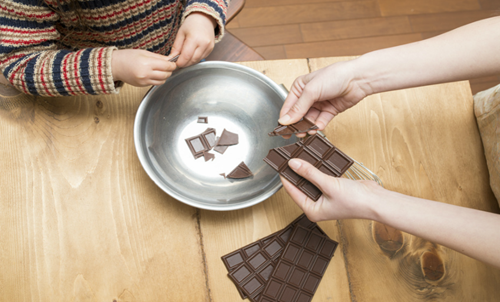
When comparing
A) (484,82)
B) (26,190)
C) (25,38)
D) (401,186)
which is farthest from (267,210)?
(484,82)

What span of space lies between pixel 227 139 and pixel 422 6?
6.40 ft

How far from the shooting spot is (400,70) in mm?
1061

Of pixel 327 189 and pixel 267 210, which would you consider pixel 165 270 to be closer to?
pixel 267 210

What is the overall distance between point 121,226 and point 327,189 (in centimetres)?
63

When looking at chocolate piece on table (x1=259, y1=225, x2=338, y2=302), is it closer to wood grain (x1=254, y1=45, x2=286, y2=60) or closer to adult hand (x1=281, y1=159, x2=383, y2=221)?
adult hand (x1=281, y1=159, x2=383, y2=221)

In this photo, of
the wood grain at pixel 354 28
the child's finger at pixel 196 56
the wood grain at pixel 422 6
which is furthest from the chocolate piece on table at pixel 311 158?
the wood grain at pixel 422 6

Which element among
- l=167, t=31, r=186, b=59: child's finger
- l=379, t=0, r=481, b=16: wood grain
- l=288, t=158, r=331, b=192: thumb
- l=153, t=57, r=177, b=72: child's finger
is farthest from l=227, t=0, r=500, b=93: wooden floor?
l=288, t=158, r=331, b=192: thumb

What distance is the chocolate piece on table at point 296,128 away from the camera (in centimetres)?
102

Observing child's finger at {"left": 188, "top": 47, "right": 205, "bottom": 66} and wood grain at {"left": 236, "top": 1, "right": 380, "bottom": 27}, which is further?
wood grain at {"left": 236, "top": 1, "right": 380, "bottom": 27}

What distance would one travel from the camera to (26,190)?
1.02 meters

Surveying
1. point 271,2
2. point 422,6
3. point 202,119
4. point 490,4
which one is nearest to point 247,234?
point 202,119

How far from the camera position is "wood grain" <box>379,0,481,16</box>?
2266mm

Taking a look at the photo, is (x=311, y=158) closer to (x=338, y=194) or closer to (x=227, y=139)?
(x=338, y=194)

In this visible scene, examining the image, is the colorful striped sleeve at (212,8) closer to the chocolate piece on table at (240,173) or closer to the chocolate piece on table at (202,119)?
the chocolate piece on table at (202,119)
